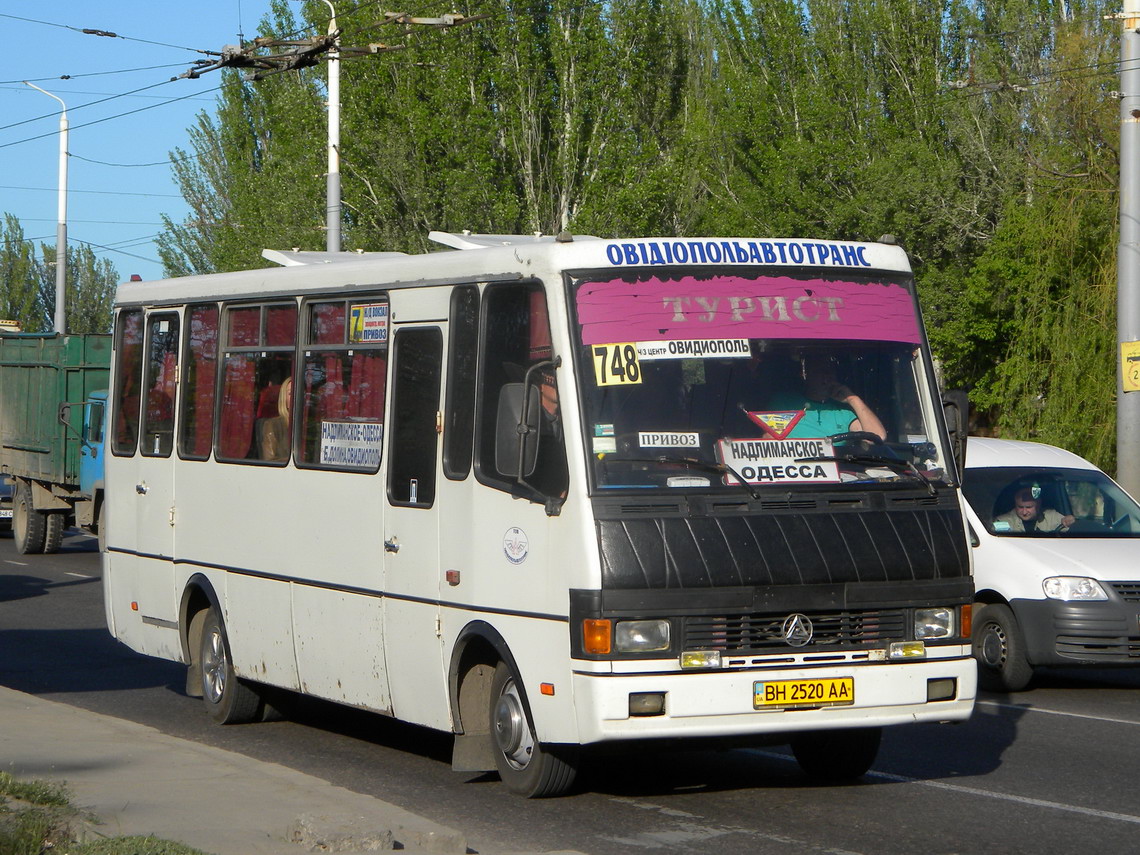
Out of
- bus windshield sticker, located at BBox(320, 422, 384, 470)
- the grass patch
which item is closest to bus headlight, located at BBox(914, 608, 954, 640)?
bus windshield sticker, located at BBox(320, 422, 384, 470)

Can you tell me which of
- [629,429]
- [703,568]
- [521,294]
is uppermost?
[521,294]

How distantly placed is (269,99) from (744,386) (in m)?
42.3

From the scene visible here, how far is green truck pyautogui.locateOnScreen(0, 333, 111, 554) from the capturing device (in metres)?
24.2

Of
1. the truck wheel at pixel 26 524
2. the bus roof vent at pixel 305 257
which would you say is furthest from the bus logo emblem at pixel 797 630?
the truck wheel at pixel 26 524

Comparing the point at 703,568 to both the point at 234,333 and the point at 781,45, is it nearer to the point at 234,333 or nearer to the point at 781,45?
the point at 234,333

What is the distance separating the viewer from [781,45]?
38875 mm

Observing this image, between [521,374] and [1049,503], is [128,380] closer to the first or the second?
[521,374]

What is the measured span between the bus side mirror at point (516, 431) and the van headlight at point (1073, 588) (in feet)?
18.8

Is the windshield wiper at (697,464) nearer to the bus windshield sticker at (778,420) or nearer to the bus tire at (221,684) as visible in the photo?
the bus windshield sticker at (778,420)

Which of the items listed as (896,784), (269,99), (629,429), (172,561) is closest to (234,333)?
(172,561)

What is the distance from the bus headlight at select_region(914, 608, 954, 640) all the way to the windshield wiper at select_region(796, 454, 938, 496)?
0.54 meters

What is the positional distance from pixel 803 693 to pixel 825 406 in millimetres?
1308

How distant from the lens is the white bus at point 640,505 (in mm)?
7391

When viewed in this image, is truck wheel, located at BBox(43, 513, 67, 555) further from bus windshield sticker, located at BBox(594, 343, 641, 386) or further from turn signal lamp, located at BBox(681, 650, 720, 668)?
turn signal lamp, located at BBox(681, 650, 720, 668)
